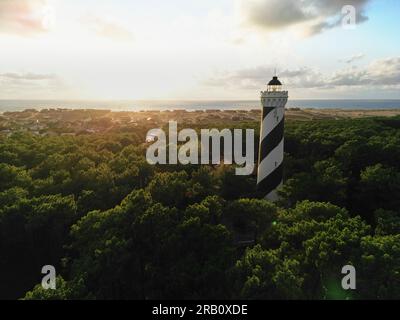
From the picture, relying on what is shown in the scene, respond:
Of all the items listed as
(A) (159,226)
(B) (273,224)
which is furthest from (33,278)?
(B) (273,224)

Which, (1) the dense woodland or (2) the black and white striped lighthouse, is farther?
(2) the black and white striped lighthouse

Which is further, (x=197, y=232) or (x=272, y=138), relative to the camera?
(x=272, y=138)

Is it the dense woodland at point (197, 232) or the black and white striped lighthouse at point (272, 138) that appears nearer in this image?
the dense woodland at point (197, 232)

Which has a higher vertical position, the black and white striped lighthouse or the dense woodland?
the black and white striped lighthouse

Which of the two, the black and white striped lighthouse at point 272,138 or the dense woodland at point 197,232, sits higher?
the black and white striped lighthouse at point 272,138

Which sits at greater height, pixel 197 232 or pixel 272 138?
pixel 272 138
